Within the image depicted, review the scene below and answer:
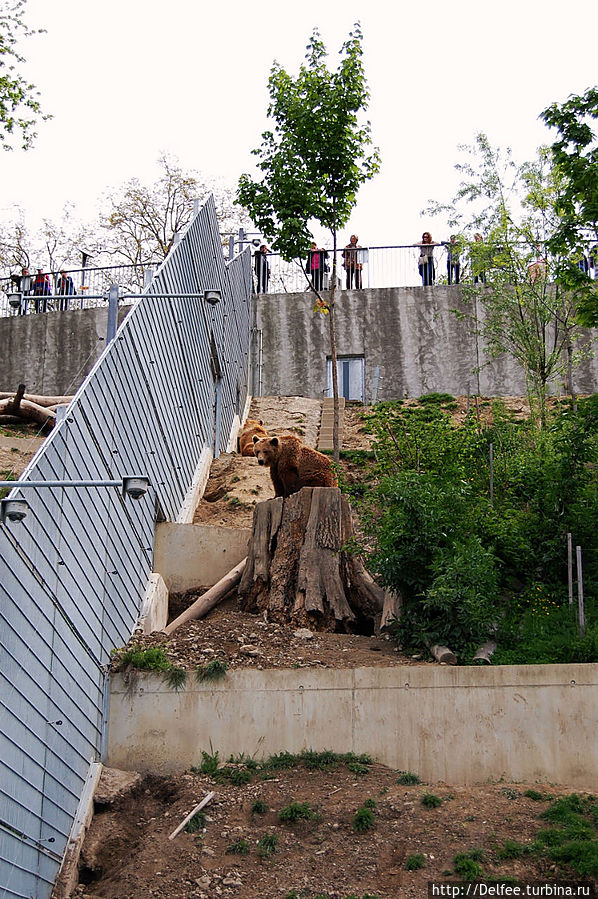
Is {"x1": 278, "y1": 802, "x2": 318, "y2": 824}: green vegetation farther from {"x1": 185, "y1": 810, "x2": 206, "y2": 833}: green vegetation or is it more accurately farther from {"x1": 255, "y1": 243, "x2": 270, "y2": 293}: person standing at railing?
{"x1": 255, "y1": 243, "x2": 270, "y2": 293}: person standing at railing

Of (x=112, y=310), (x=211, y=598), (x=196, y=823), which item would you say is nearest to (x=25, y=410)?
(x=211, y=598)

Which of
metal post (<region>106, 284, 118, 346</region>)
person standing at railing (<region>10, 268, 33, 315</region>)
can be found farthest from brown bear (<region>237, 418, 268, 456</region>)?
person standing at railing (<region>10, 268, 33, 315</region>)

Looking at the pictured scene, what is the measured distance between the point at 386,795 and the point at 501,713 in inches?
65.9

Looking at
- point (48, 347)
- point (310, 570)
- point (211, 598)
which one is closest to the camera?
point (310, 570)

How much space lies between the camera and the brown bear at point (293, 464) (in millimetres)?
15445

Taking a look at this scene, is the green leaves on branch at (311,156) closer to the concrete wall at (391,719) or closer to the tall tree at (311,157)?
the tall tree at (311,157)

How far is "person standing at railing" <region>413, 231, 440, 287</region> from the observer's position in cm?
2955

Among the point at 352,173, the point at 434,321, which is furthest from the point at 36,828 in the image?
the point at 434,321

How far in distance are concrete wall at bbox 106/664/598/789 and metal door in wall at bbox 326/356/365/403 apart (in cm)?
1712

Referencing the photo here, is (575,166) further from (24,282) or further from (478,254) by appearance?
(24,282)

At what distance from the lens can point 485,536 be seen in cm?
1391

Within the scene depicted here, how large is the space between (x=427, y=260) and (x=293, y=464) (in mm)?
15922

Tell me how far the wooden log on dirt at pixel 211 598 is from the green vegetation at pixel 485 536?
77.1 inches

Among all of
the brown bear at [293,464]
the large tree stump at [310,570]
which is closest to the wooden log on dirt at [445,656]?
the large tree stump at [310,570]
